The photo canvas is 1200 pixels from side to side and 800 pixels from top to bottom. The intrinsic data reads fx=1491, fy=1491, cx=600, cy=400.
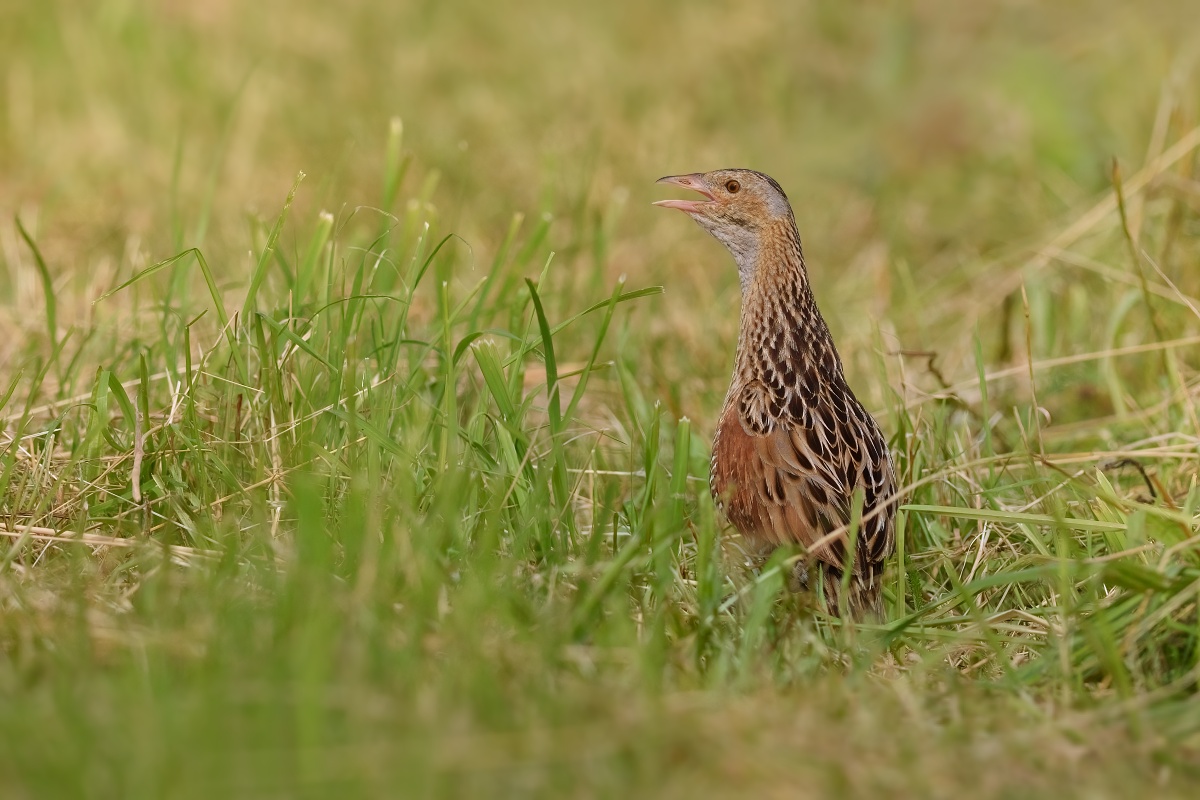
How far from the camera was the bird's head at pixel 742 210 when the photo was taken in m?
4.44

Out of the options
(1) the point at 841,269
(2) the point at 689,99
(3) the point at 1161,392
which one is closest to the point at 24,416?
(3) the point at 1161,392

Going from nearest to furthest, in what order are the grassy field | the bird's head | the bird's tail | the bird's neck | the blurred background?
the grassy field < the bird's tail < the bird's neck < the bird's head < the blurred background

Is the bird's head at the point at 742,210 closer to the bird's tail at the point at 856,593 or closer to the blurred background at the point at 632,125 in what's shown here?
the blurred background at the point at 632,125

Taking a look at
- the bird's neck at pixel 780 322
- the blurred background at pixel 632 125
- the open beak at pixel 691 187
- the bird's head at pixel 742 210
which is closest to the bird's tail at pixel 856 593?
the bird's neck at pixel 780 322

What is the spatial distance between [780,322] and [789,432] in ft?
1.49

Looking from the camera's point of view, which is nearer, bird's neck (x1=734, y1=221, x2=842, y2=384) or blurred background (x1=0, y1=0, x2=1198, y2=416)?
bird's neck (x1=734, y1=221, x2=842, y2=384)

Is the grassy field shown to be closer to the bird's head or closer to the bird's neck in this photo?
the bird's neck

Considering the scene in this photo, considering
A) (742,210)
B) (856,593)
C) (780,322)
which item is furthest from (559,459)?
(742,210)

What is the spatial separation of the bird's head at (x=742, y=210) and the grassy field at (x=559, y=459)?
0.51 m

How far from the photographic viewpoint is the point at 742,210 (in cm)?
448

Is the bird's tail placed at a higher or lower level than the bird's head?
lower

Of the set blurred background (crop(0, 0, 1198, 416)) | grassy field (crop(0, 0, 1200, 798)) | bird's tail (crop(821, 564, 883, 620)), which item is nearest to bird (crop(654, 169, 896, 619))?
bird's tail (crop(821, 564, 883, 620))

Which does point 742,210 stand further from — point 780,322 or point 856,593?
point 856,593

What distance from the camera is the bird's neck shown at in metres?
4.14
